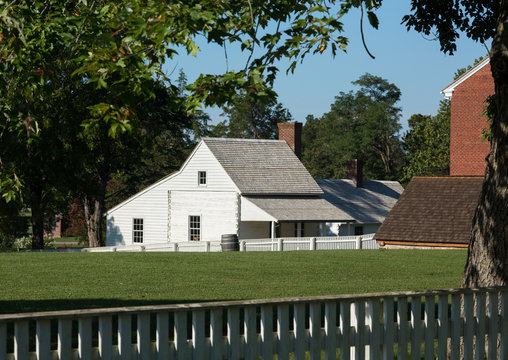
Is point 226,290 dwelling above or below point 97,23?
below

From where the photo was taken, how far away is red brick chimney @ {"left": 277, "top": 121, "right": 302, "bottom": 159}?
56.2m

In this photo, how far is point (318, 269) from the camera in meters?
22.4

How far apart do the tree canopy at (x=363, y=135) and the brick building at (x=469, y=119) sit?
5020cm

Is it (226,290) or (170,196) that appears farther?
(170,196)

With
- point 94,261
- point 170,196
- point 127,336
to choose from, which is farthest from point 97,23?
point 170,196

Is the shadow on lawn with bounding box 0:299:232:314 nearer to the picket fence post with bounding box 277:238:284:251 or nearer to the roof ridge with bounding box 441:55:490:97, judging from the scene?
the picket fence post with bounding box 277:238:284:251

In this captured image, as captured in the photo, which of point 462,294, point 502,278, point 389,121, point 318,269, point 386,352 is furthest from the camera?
point 389,121

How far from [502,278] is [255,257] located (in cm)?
1876

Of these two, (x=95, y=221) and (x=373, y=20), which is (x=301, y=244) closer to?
(x=95, y=221)

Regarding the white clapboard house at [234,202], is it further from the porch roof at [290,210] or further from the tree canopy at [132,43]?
the tree canopy at [132,43]

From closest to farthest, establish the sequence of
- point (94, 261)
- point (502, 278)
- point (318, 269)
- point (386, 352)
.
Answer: point (386, 352) → point (502, 278) → point (318, 269) → point (94, 261)

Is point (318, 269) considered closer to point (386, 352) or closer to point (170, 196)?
point (386, 352)

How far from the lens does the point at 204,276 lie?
2023 centimetres

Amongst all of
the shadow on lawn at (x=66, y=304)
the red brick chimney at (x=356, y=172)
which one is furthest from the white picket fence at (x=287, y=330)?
the red brick chimney at (x=356, y=172)
